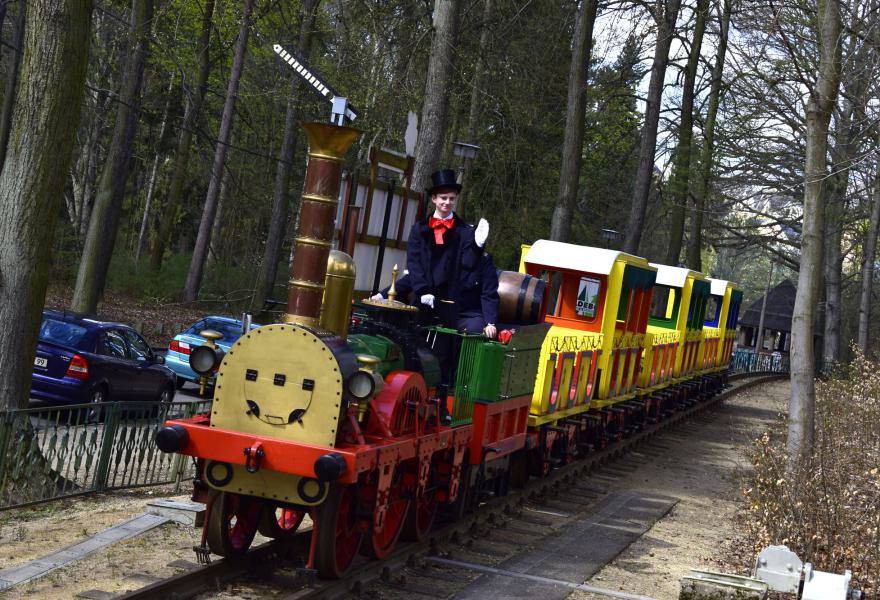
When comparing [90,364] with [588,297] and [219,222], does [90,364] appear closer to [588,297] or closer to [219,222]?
[588,297]

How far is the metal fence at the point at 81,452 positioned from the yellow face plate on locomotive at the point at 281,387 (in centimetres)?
219

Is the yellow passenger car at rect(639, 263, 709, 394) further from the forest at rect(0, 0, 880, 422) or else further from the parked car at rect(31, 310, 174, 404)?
the parked car at rect(31, 310, 174, 404)

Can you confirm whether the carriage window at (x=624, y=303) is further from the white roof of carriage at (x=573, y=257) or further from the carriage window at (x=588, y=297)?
the white roof of carriage at (x=573, y=257)

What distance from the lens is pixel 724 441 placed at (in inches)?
856

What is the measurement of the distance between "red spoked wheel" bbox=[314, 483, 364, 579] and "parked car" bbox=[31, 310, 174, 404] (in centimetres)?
778

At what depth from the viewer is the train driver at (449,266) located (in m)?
9.78

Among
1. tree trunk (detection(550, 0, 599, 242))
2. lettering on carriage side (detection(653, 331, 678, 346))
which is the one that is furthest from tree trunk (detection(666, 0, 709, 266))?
tree trunk (detection(550, 0, 599, 242))

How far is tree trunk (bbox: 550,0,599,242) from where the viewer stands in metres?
21.6

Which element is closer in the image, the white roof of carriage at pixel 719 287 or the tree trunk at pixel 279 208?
the white roof of carriage at pixel 719 287

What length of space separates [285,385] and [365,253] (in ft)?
12.7

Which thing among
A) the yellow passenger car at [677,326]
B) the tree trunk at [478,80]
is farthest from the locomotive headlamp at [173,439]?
the yellow passenger car at [677,326]

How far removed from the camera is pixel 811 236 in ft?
46.8

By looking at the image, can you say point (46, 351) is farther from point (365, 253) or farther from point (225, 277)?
point (225, 277)

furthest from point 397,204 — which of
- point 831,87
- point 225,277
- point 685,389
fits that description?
point 225,277
